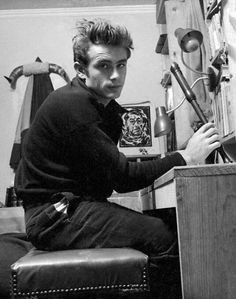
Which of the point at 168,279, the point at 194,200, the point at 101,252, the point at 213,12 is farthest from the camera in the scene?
the point at 213,12

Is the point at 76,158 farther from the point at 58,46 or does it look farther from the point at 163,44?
→ the point at 58,46

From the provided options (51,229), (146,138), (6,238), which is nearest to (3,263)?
(6,238)

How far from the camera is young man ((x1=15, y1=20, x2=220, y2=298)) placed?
128 centimetres

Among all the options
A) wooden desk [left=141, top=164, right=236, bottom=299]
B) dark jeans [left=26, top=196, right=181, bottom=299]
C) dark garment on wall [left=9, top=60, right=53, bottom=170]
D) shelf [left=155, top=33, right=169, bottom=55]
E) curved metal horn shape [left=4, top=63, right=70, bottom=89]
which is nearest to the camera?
wooden desk [left=141, top=164, right=236, bottom=299]

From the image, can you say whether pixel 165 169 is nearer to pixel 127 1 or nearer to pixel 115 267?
pixel 115 267

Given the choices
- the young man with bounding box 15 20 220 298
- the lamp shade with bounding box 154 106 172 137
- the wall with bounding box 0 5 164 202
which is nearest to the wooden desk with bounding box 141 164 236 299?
the young man with bounding box 15 20 220 298

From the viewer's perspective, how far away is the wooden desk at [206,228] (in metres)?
1.04

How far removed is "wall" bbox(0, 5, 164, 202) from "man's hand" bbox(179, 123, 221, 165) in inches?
115

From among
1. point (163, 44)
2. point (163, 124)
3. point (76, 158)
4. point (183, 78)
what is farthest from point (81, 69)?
point (163, 44)

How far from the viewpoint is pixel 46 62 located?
4.23 metres

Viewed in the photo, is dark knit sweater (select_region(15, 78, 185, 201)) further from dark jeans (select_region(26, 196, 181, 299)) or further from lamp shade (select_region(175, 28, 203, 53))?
lamp shade (select_region(175, 28, 203, 53))

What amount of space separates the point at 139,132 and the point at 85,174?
9.21ft

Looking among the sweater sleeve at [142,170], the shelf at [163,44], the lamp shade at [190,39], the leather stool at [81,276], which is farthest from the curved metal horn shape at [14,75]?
the leather stool at [81,276]

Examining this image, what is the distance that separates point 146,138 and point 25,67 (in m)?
1.38
